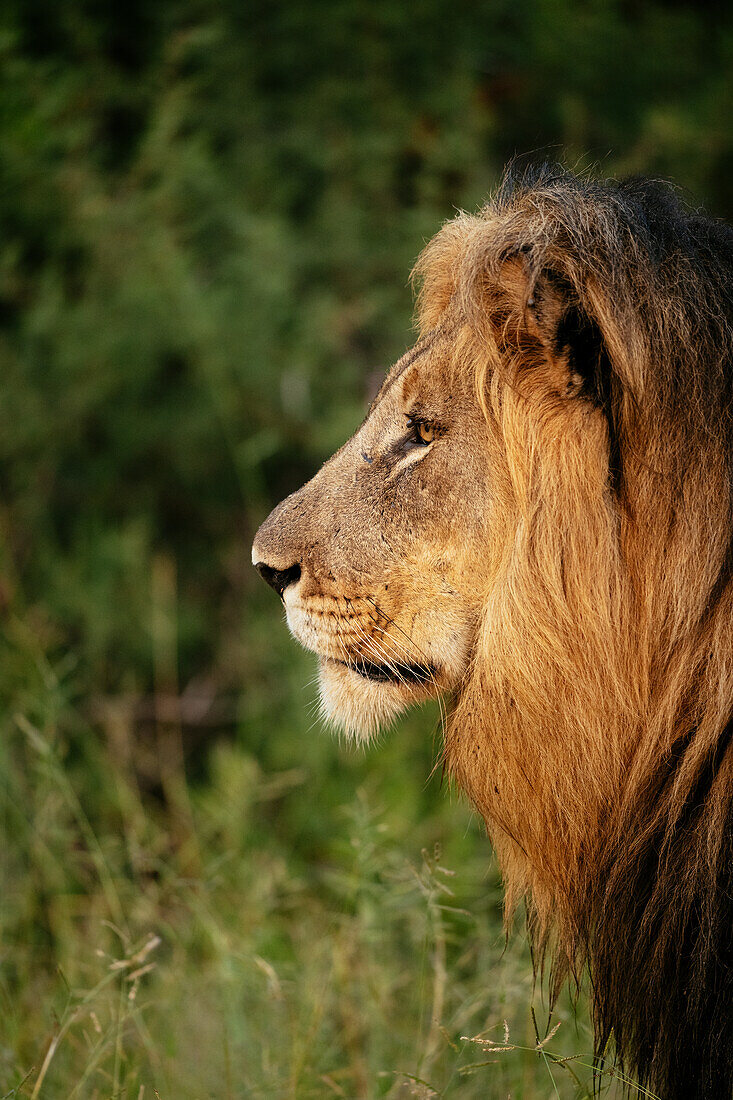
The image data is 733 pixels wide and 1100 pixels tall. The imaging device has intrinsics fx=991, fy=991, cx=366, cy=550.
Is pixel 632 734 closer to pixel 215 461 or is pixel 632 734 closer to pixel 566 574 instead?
pixel 566 574

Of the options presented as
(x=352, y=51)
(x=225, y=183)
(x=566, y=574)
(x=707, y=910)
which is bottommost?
(x=707, y=910)

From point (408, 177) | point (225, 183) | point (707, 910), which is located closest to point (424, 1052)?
point (707, 910)

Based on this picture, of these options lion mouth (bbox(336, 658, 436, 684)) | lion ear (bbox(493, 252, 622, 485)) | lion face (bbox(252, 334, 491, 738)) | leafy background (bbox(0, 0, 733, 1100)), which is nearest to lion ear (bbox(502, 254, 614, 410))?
lion ear (bbox(493, 252, 622, 485))

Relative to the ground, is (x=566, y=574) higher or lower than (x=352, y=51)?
lower

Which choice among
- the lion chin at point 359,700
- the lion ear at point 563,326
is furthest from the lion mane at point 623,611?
the lion chin at point 359,700

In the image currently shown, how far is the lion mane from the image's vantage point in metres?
1.58

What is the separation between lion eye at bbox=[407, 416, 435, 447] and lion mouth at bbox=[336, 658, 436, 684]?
16.9 inches

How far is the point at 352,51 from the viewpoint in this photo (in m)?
5.05

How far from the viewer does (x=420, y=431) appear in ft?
6.27

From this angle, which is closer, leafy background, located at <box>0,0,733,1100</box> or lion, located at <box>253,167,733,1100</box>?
lion, located at <box>253,167,733,1100</box>

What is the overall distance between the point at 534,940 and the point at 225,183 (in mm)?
3889

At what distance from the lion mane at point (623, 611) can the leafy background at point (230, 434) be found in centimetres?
66

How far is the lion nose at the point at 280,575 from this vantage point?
2.02 meters

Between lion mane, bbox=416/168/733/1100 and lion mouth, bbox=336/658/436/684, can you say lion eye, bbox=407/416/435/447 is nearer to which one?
lion mane, bbox=416/168/733/1100
